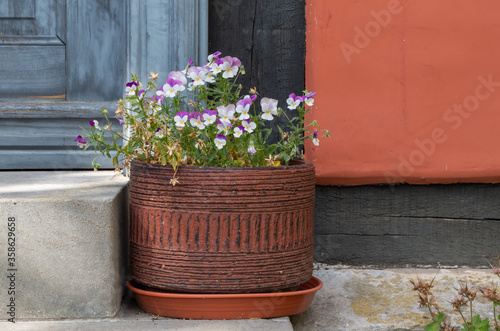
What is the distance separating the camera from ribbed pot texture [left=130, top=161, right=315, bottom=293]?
176cm

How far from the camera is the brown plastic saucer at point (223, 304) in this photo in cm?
181

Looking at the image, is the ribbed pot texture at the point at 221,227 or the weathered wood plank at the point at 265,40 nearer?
the ribbed pot texture at the point at 221,227

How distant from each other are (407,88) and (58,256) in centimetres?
145

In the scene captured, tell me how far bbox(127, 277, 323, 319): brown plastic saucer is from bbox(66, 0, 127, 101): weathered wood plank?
3.37ft

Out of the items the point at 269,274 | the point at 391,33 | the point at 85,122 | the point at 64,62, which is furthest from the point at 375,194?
the point at 64,62

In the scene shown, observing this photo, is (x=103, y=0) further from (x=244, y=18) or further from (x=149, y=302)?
(x=149, y=302)

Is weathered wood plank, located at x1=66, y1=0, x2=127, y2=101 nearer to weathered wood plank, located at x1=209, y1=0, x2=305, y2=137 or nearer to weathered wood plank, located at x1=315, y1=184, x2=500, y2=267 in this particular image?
weathered wood plank, located at x1=209, y1=0, x2=305, y2=137

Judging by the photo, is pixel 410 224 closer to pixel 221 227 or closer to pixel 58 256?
pixel 221 227

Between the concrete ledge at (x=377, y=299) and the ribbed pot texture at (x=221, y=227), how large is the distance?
0.91ft

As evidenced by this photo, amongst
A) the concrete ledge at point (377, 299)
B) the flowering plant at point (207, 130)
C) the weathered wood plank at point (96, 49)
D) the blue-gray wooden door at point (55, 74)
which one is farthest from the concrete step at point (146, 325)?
the weathered wood plank at point (96, 49)

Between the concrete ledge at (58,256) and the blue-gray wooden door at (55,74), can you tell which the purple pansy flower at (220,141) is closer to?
the concrete ledge at (58,256)

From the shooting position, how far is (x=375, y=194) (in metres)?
2.46

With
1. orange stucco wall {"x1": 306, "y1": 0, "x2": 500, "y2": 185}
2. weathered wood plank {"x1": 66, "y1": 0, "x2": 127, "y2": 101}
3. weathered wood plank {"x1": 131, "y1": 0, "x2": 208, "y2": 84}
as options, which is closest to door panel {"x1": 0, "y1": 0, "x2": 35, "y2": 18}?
weathered wood plank {"x1": 66, "y1": 0, "x2": 127, "y2": 101}

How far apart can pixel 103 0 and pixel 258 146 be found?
1060mm
